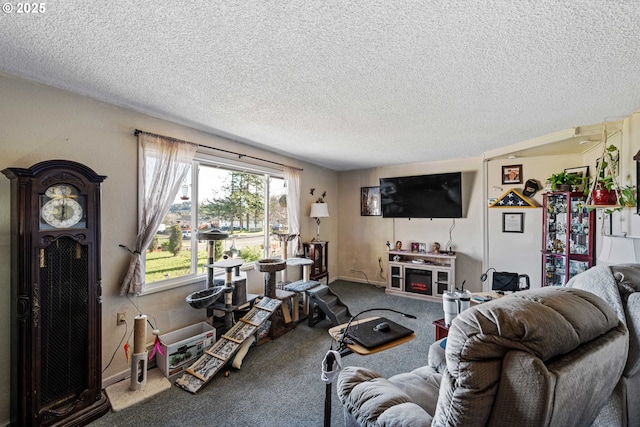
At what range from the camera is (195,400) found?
81.4 inches

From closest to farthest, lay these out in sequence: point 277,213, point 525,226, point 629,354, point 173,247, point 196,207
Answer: point 629,354 < point 173,247 < point 196,207 < point 525,226 < point 277,213

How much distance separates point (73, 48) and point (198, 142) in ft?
4.85

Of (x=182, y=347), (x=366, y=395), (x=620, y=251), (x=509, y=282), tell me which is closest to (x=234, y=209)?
(x=182, y=347)

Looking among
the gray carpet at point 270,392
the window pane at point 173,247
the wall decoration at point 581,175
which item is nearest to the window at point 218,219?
the window pane at point 173,247

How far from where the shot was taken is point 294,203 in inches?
173

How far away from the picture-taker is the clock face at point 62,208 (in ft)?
5.83

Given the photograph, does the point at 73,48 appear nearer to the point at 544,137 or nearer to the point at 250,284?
the point at 250,284

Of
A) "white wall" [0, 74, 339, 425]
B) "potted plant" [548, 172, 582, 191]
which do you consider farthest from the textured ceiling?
"potted plant" [548, 172, 582, 191]

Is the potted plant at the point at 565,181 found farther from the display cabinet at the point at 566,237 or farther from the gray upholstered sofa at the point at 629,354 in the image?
the gray upholstered sofa at the point at 629,354

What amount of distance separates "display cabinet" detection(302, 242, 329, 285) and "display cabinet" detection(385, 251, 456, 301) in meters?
1.20

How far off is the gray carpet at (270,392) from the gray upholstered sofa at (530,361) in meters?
1.42

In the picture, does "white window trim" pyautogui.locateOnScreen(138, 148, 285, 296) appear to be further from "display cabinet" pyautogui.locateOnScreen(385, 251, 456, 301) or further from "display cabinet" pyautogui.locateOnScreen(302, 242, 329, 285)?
"display cabinet" pyautogui.locateOnScreen(385, 251, 456, 301)

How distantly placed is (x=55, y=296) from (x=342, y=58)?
95.6 inches

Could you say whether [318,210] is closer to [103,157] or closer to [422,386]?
[103,157]
